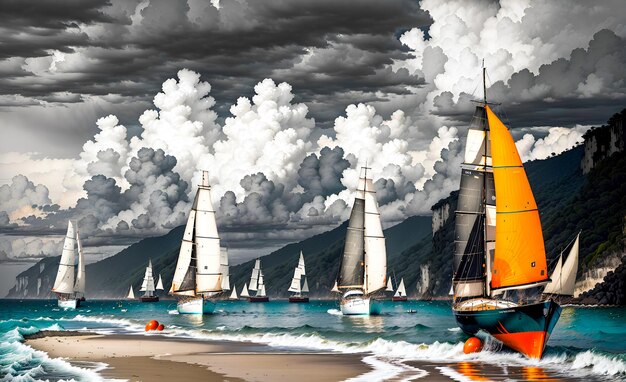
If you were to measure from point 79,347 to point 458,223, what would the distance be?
3571cm

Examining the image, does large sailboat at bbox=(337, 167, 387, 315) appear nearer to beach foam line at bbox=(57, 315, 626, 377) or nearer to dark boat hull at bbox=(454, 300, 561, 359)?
beach foam line at bbox=(57, 315, 626, 377)

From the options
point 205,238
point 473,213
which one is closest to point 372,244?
point 205,238

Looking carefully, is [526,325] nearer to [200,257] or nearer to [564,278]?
[564,278]

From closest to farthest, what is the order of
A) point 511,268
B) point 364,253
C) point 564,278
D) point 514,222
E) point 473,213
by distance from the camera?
point 514,222, point 511,268, point 564,278, point 473,213, point 364,253

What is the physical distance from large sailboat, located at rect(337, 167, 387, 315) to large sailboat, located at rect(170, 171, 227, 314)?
2401 cm

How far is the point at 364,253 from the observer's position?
153m

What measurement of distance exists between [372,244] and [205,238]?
100ft

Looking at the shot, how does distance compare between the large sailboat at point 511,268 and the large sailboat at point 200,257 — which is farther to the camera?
the large sailboat at point 200,257

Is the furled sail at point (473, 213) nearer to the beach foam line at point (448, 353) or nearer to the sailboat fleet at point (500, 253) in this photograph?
the sailboat fleet at point (500, 253)

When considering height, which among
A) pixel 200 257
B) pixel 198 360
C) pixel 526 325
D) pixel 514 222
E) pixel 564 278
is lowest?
pixel 198 360

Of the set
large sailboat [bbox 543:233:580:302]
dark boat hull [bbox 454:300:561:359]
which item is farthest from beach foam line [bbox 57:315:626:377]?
large sailboat [bbox 543:233:580:302]

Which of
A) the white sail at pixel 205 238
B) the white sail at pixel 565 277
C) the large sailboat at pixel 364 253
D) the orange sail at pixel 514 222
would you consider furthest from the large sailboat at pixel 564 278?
the white sail at pixel 205 238

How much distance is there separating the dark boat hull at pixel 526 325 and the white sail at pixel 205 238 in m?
97.4

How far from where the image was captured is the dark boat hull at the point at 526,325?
201 ft
